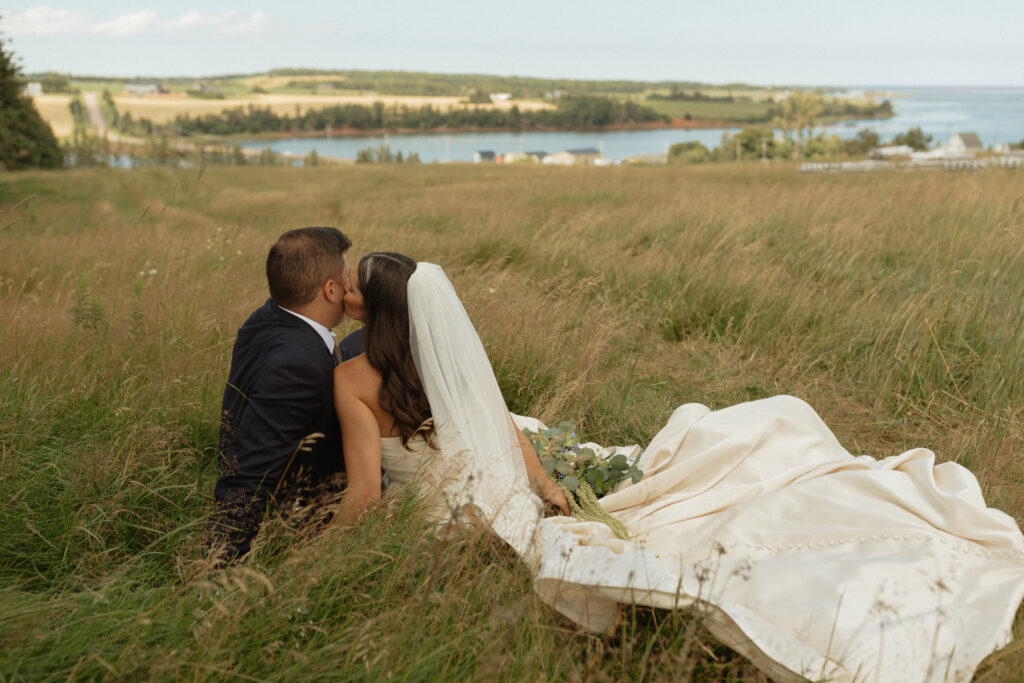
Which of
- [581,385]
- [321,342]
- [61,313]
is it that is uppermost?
[321,342]

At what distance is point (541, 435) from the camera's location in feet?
11.7

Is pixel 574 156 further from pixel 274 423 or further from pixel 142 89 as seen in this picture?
pixel 142 89

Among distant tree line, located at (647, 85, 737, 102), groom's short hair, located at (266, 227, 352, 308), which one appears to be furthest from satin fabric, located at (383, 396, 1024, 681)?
distant tree line, located at (647, 85, 737, 102)

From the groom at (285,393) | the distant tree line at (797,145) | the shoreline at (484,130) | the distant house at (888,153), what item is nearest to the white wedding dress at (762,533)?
the groom at (285,393)

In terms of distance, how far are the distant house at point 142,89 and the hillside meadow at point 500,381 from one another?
131 metres

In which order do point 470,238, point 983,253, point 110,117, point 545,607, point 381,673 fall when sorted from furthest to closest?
point 110,117 → point 470,238 → point 983,253 → point 545,607 → point 381,673

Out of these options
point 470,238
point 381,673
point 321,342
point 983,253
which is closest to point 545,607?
point 381,673

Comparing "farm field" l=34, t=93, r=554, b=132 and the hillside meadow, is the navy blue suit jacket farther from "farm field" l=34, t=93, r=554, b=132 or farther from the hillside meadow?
"farm field" l=34, t=93, r=554, b=132

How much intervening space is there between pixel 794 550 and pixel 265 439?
2.04 meters

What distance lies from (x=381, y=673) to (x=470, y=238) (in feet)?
22.5

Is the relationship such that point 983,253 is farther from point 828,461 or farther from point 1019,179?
point 1019,179

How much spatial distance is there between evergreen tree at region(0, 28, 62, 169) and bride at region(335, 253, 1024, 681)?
28287mm

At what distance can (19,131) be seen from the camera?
2964cm

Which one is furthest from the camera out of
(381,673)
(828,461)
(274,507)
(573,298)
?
(573,298)
